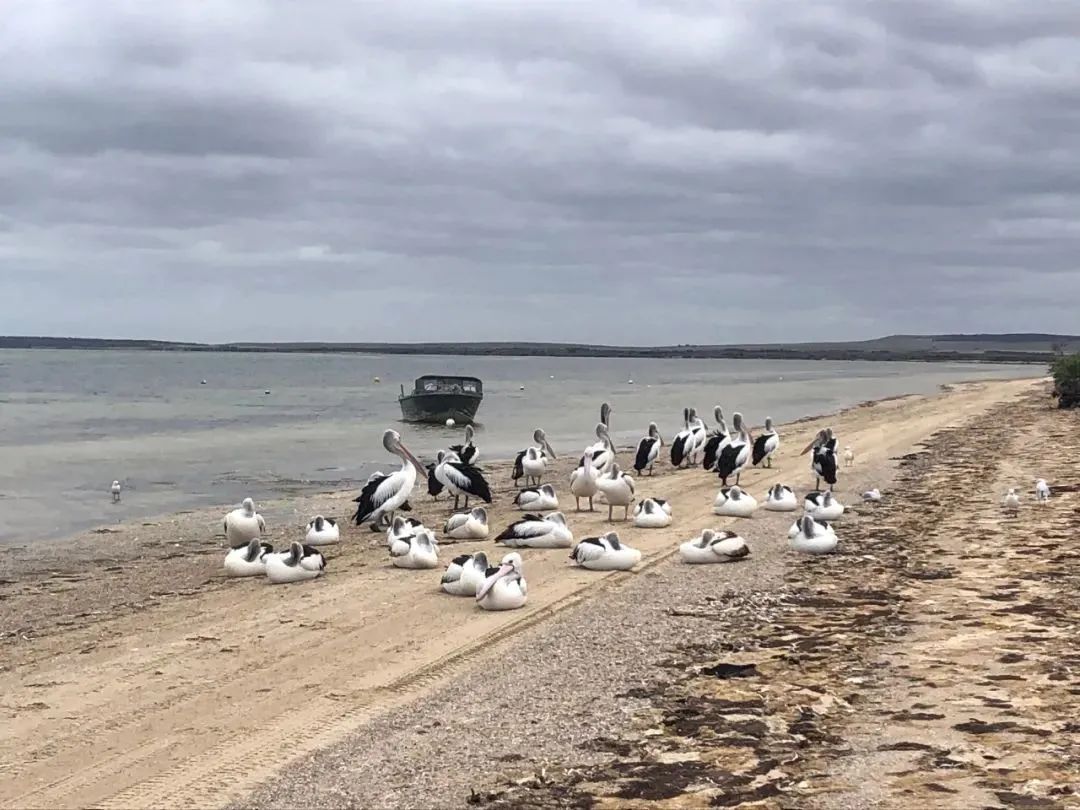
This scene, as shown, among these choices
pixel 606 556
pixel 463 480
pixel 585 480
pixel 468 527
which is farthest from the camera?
pixel 463 480

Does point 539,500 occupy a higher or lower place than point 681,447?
lower

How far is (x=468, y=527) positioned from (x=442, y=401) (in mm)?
24093

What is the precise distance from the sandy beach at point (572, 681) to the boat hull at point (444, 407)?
24187 millimetres

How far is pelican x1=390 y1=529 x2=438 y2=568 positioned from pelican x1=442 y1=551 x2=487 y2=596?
132 cm

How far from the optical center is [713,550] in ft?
36.6

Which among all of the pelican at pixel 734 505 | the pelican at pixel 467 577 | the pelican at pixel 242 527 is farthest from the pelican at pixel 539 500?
the pelican at pixel 467 577

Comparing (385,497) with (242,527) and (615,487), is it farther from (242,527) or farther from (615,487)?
(615,487)

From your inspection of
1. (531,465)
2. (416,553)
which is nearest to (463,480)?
(531,465)

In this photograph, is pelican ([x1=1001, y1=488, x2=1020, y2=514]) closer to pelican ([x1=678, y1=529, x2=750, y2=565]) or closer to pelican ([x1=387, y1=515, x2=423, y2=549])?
pelican ([x1=678, y1=529, x2=750, y2=565])

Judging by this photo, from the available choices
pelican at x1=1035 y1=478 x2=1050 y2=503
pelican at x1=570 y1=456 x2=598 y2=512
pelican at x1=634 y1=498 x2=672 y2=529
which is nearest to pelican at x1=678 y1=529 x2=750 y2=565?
pelican at x1=634 y1=498 x2=672 y2=529

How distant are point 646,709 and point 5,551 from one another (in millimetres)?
10460

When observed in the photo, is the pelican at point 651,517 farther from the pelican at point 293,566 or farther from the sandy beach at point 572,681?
the pelican at point 293,566

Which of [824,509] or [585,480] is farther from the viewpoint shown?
[585,480]

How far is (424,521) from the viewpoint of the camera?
16.0m
